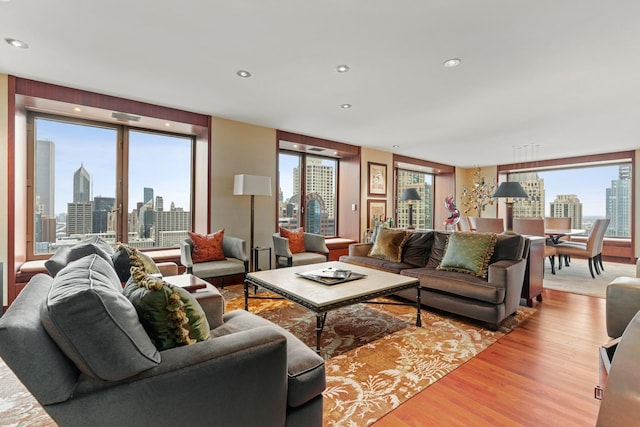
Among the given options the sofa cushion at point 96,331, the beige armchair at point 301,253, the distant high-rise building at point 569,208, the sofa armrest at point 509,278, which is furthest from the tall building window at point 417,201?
the sofa cushion at point 96,331

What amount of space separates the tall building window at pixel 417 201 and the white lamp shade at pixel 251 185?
4.01m

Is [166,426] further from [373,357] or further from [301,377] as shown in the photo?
[373,357]

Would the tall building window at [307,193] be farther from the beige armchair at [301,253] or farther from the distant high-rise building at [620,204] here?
the distant high-rise building at [620,204]

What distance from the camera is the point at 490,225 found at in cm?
572

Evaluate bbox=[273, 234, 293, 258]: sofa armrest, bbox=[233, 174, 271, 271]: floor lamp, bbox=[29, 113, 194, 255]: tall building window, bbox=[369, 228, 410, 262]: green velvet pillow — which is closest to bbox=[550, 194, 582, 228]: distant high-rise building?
bbox=[369, 228, 410, 262]: green velvet pillow

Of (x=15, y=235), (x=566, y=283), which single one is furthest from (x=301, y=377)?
(x=566, y=283)

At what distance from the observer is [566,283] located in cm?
463

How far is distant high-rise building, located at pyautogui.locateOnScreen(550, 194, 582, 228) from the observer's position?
7.38 meters

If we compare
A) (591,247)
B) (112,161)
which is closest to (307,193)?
(112,161)

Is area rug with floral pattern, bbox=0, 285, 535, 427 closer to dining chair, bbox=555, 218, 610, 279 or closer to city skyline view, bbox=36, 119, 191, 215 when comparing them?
city skyline view, bbox=36, 119, 191, 215

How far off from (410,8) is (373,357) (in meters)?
2.52

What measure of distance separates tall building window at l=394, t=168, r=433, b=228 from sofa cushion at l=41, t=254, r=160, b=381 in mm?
6876

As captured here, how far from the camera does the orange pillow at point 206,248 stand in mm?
3955

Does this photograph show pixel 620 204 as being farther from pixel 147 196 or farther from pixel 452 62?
pixel 147 196
